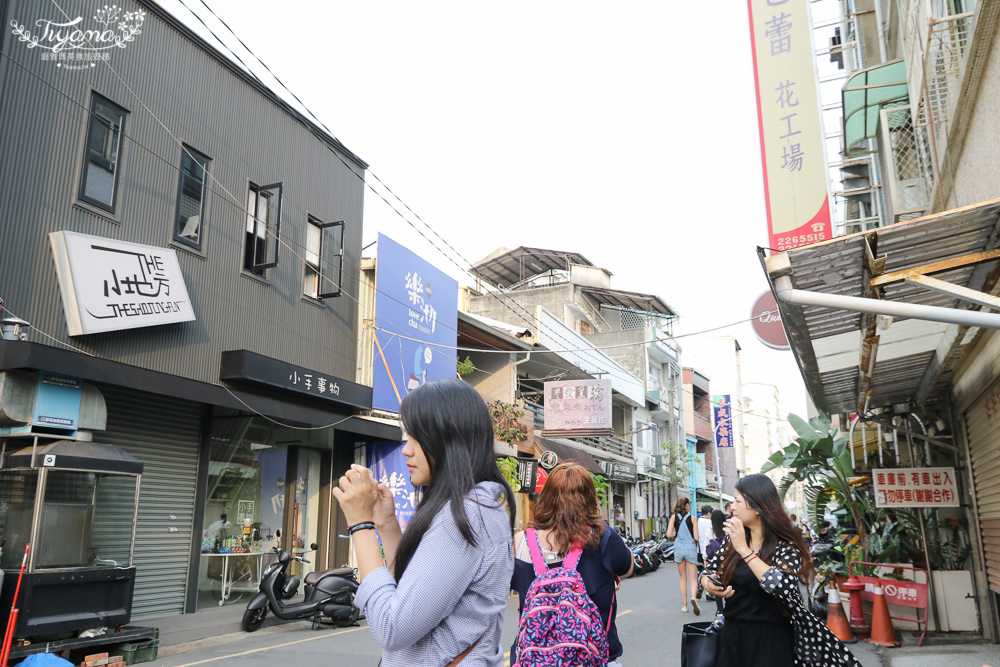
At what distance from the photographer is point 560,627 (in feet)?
10.7

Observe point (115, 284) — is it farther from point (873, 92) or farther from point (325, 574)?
point (873, 92)

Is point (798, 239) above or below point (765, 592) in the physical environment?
above

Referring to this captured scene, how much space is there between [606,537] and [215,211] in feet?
31.4

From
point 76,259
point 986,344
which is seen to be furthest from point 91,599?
point 986,344

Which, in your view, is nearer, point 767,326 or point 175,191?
point 175,191

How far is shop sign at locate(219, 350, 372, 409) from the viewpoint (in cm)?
1121

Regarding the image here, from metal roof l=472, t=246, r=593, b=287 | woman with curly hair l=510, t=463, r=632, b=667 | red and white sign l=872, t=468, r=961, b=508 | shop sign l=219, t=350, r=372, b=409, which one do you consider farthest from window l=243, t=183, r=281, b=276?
metal roof l=472, t=246, r=593, b=287

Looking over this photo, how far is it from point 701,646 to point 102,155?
31.2ft

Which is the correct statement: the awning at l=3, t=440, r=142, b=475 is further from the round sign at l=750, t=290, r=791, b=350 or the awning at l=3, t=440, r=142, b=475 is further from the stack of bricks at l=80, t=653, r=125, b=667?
the round sign at l=750, t=290, r=791, b=350

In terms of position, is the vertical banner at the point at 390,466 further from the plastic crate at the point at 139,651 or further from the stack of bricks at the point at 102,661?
the stack of bricks at the point at 102,661

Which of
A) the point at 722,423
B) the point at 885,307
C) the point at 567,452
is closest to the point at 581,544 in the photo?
the point at 885,307

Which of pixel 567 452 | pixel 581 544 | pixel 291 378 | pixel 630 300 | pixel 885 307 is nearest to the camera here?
pixel 581 544

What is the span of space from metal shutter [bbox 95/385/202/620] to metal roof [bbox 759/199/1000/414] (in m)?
8.89

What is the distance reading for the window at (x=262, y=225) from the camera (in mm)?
12508
